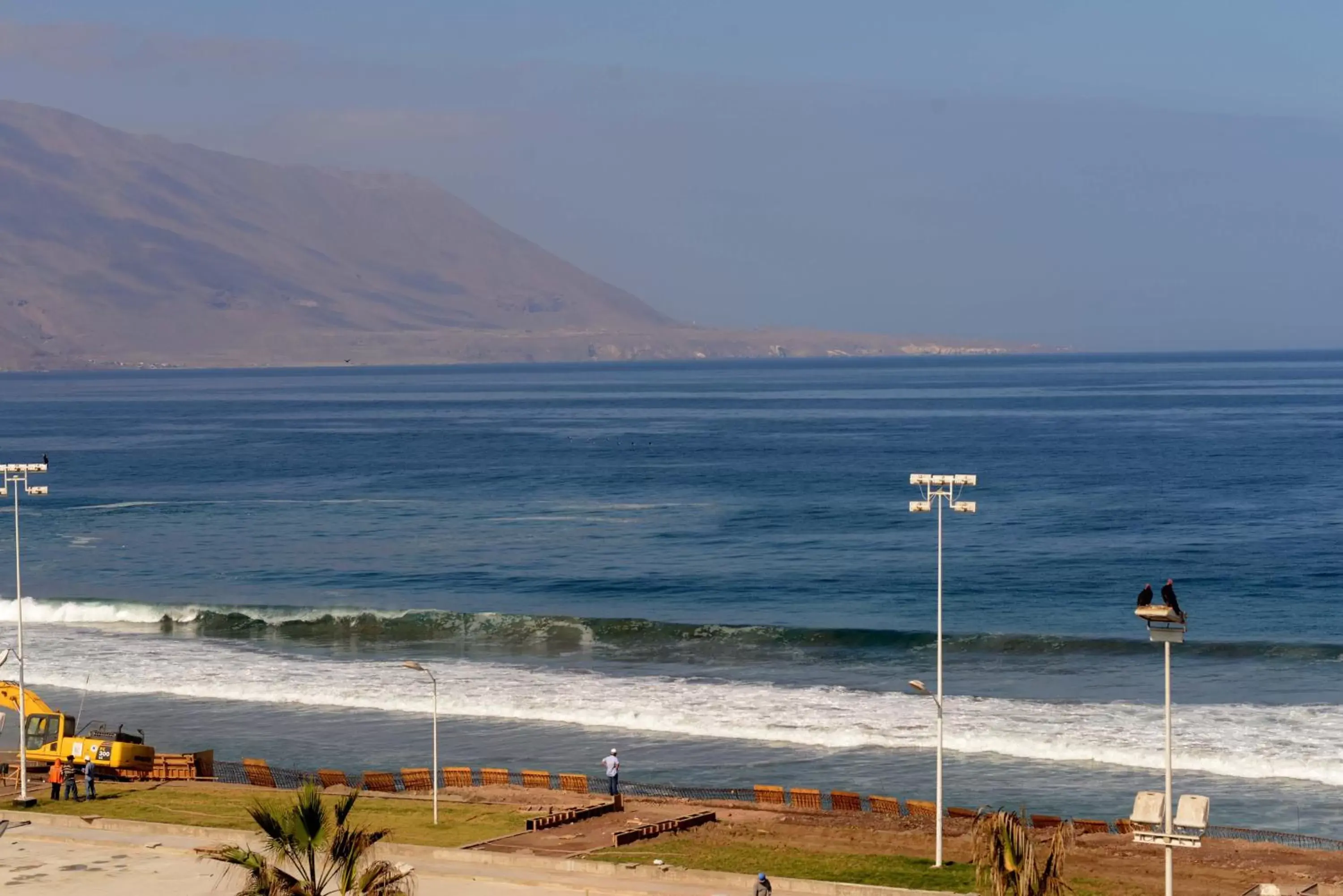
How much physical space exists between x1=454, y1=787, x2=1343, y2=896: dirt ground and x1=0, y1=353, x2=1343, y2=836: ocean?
352 centimetres

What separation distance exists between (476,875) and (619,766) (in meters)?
9.30

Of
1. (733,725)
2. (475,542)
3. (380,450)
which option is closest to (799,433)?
(380,450)

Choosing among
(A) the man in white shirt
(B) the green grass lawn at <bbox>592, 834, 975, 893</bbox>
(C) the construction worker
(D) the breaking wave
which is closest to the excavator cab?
(C) the construction worker

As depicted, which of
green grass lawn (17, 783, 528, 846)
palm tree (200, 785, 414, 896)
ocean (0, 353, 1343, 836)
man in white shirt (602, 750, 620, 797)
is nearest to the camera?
palm tree (200, 785, 414, 896)

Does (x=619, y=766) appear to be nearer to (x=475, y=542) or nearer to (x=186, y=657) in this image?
(x=186, y=657)

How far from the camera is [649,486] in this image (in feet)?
330

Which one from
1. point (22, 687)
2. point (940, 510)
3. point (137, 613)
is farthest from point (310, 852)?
point (137, 613)

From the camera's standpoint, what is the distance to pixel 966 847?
29.3 meters

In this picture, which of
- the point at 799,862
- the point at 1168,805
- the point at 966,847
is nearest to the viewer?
the point at 1168,805

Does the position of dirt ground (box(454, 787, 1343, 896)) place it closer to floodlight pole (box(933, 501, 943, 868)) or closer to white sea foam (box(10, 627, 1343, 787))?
floodlight pole (box(933, 501, 943, 868))

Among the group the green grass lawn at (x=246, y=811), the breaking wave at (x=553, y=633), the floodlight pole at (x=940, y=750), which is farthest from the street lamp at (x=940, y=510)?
the breaking wave at (x=553, y=633)

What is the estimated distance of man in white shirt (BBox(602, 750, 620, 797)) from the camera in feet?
110

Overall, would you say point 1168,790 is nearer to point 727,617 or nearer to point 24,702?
point 24,702

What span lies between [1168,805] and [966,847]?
8.88 metres
